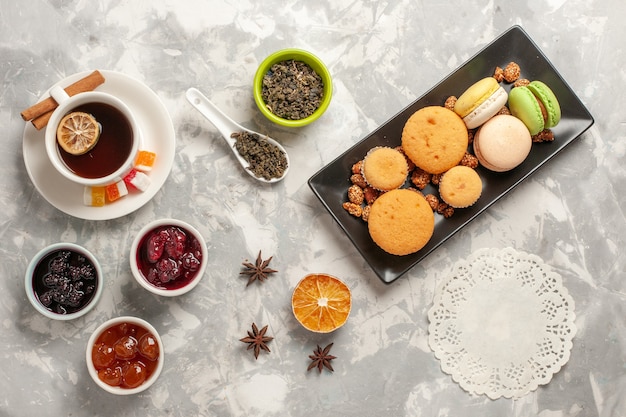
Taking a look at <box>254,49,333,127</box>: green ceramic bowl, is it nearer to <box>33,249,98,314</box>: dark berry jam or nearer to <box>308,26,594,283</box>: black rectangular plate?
<box>308,26,594,283</box>: black rectangular plate

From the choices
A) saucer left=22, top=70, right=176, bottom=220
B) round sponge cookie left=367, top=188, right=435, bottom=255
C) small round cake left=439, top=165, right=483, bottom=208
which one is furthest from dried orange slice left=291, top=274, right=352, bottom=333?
saucer left=22, top=70, right=176, bottom=220

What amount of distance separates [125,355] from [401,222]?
935 millimetres

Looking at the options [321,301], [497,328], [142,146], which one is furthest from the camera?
[497,328]

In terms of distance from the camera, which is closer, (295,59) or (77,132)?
(77,132)

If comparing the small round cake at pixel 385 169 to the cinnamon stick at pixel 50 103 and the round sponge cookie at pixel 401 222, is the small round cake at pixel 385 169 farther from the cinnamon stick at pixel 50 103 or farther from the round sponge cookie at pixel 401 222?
the cinnamon stick at pixel 50 103

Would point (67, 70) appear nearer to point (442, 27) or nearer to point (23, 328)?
point (23, 328)

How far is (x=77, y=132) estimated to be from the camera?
5.25 ft

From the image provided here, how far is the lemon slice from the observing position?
62.7 inches

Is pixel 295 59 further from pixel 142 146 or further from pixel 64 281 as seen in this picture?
pixel 64 281

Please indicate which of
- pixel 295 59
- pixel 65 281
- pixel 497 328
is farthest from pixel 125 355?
pixel 497 328

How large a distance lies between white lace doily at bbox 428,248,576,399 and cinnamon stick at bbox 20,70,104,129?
4.17 ft

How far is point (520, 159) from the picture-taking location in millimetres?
1811

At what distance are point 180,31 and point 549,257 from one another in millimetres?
1461

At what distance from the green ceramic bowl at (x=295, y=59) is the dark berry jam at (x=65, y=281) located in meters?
0.72
